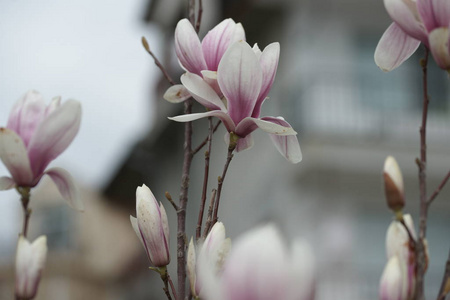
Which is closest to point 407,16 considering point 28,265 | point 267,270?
point 267,270

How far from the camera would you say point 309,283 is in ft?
1.74

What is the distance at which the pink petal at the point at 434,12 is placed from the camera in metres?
0.77

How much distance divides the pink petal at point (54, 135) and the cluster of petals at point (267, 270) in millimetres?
445

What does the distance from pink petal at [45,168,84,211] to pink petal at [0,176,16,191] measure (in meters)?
0.04

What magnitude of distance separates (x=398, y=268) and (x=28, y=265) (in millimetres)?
415

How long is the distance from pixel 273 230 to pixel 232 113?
358 mm

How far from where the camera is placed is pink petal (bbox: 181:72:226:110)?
86cm

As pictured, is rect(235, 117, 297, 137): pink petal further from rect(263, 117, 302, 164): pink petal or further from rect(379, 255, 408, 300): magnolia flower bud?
rect(379, 255, 408, 300): magnolia flower bud

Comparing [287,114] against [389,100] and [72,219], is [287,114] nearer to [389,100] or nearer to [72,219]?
[389,100]

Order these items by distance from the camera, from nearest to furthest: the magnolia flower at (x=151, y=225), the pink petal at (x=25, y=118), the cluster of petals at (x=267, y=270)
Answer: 1. the cluster of petals at (x=267, y=270)
2. the magnolia flower at (x=151, y=225)
3. the pink petal at (x=25, y=118)

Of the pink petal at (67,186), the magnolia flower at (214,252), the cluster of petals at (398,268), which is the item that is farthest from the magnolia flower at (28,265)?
the cluster of petals at (398,268)

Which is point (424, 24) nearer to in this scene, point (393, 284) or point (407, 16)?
point (407, 16)

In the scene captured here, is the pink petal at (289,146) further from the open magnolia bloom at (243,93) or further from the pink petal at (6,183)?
the pink petal at (6,183)

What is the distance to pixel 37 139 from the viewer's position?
36.9 inches
